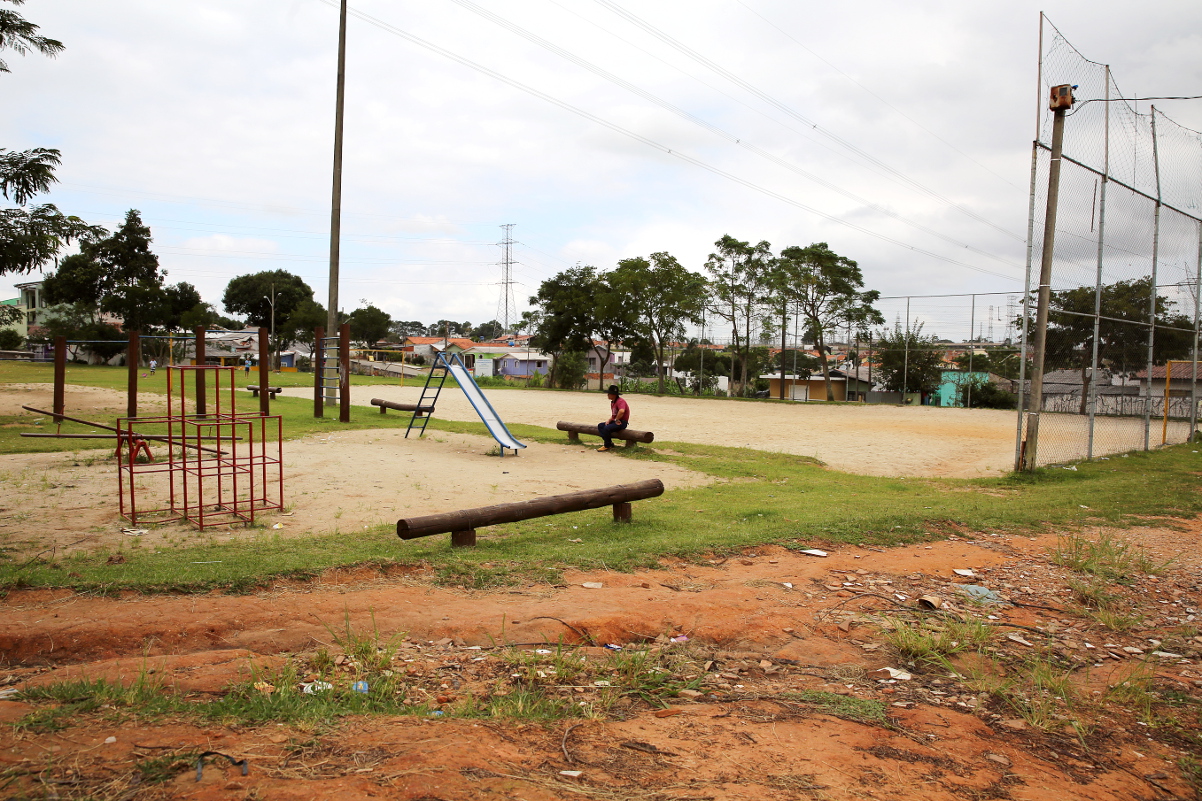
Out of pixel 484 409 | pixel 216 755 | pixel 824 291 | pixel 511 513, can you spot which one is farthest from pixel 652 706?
pixel 824 291

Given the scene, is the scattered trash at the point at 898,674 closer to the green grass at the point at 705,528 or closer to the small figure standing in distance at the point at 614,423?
the green grass at the point at 705,528

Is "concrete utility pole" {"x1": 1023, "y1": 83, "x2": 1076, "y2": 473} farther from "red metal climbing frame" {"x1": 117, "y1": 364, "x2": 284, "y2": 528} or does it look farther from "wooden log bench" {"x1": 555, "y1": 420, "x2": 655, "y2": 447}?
"red metal climbing frame" {"x1": 117, "y1": 364, "x2": 284, "y2": 528}

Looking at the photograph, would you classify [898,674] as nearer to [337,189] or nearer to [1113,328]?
[1113,328]

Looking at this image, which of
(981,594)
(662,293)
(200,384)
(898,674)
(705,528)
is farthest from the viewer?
(662,293)

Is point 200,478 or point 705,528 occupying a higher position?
point 200,478

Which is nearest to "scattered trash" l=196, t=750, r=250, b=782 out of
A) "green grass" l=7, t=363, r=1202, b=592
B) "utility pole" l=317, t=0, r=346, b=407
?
"green grass" l=7, t=363, r=1202, b=592

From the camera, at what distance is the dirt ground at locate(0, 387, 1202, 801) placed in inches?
102

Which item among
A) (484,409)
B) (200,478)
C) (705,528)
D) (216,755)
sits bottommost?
(705,528)

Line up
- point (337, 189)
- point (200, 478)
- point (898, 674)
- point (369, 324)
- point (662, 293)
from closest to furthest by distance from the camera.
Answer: point (898, 674) → point (200, 478) → point (337, 189) → point (662, 293) → point (369, 324)

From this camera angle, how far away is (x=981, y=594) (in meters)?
5.38

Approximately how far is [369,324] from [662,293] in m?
39.0

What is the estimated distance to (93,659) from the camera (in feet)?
12.6

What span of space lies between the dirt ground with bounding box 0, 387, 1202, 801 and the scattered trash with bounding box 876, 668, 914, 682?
1cm

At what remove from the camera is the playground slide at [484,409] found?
520 inches
